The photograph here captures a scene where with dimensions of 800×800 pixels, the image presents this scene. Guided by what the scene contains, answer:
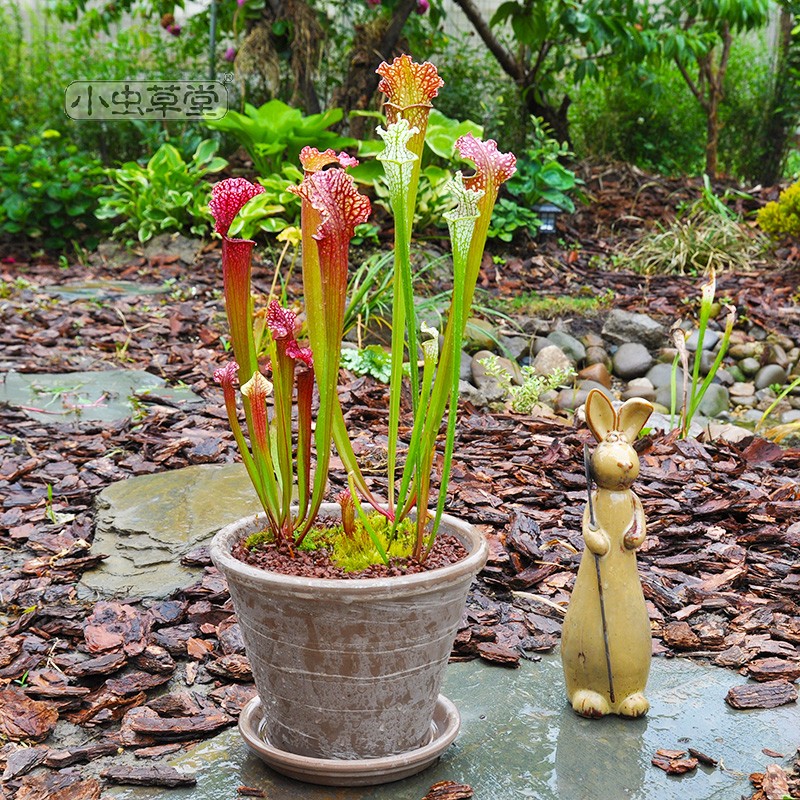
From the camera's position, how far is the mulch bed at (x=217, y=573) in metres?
1.74

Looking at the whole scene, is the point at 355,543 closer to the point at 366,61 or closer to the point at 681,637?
the point at 681,637

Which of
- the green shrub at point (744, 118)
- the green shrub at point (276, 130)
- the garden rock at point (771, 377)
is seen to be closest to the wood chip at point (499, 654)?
the garden rock at point (771, 377)

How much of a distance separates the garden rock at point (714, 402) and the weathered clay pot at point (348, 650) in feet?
11.2

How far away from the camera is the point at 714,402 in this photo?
4605mm

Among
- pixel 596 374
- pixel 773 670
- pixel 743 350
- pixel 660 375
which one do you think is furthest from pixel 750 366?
pixel 773 670

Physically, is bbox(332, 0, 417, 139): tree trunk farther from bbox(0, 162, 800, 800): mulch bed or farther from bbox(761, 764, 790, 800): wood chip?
bbox(761, 764, 790, 800): wood chip

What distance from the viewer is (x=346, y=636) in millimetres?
1348

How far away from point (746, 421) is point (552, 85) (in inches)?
157

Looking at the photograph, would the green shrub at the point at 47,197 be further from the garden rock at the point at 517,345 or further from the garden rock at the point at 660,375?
the garden rock at the point at 660,375

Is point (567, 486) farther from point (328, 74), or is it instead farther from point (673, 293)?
point (328, 74)

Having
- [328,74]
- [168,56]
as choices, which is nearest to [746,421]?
[328,74]

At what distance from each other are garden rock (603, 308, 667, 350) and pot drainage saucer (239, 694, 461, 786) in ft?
12.6
